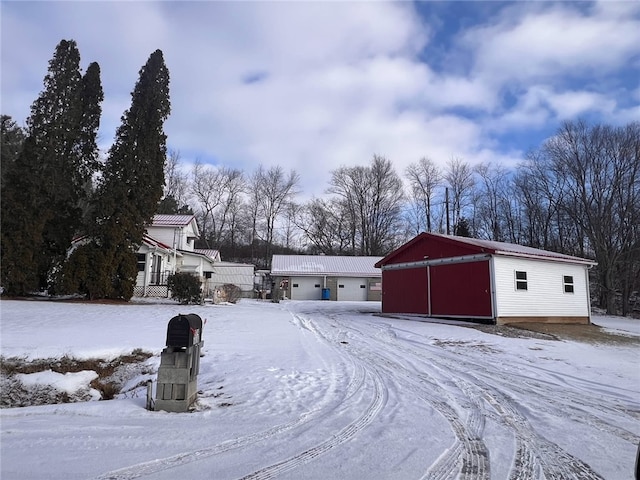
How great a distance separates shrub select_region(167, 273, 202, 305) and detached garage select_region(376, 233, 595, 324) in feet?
33.3

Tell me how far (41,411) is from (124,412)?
3.74 feet

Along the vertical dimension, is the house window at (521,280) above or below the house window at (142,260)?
below

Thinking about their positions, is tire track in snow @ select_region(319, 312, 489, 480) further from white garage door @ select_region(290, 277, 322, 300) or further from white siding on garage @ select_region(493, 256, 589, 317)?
white garage door @ select_region(290, 277, 322, 300)

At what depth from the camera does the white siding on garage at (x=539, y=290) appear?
1634 centimetres

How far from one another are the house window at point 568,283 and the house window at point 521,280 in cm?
268

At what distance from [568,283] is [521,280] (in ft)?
10.7

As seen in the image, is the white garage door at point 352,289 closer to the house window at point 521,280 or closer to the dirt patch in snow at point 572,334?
the house window at point 521,280

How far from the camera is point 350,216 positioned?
2111 inches

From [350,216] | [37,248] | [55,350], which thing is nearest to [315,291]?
[350,216]

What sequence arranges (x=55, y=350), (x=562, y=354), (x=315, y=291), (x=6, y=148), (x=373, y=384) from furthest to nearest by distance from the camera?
(x=315, y=291) → (x=6, y=148) → (x=562, y=354) → (x=55, y=350) → (x=373, y=384)

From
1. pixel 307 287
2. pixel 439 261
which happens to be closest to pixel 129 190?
pixel 439 261

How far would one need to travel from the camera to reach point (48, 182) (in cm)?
2006

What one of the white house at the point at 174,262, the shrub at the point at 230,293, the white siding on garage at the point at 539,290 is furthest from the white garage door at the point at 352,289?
the white siding on garage at the point at 539,290

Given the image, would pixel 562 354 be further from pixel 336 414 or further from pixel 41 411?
pixel 41 411
